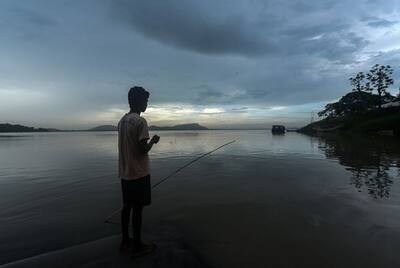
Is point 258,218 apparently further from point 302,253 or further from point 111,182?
point 111,182

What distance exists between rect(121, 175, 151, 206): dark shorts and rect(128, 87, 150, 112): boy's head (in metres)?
1.22

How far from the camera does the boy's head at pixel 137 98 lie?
4.52 metres

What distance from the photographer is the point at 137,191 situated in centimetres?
434

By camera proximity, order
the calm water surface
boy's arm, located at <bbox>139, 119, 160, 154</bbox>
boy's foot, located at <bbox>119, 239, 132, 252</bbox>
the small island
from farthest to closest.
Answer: the small island
the calm water surface
boy's foot, located at <bbox>119, 239, 132, 252</bbox>
boy's arm, located at <bbox>139, 119, 160, 154</bbox>

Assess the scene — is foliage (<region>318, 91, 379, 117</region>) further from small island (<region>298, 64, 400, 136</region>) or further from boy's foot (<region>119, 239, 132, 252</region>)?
boy's foot (<region>119, 239, 132, 252</region>)

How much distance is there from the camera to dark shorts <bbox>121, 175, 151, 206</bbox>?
14.2 ft

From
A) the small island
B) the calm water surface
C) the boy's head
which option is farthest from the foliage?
the boy's head

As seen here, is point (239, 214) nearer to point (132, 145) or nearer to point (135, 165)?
point (135, 165)

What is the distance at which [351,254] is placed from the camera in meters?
4.68

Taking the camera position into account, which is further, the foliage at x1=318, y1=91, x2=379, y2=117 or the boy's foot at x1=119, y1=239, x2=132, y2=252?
the foliage at x1=318, y1=91, x2=379, y2=117

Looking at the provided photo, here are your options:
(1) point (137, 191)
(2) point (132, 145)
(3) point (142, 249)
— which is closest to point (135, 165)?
(2) point (132, 145)

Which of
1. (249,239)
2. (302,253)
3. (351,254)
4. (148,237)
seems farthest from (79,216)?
(351,254)

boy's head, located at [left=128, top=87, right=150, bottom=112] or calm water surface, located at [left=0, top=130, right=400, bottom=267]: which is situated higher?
boy's head, located at [left=128, top=87, right=150, bottom=112]

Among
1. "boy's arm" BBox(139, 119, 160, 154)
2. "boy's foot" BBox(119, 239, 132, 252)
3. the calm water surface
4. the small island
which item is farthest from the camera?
the small island
